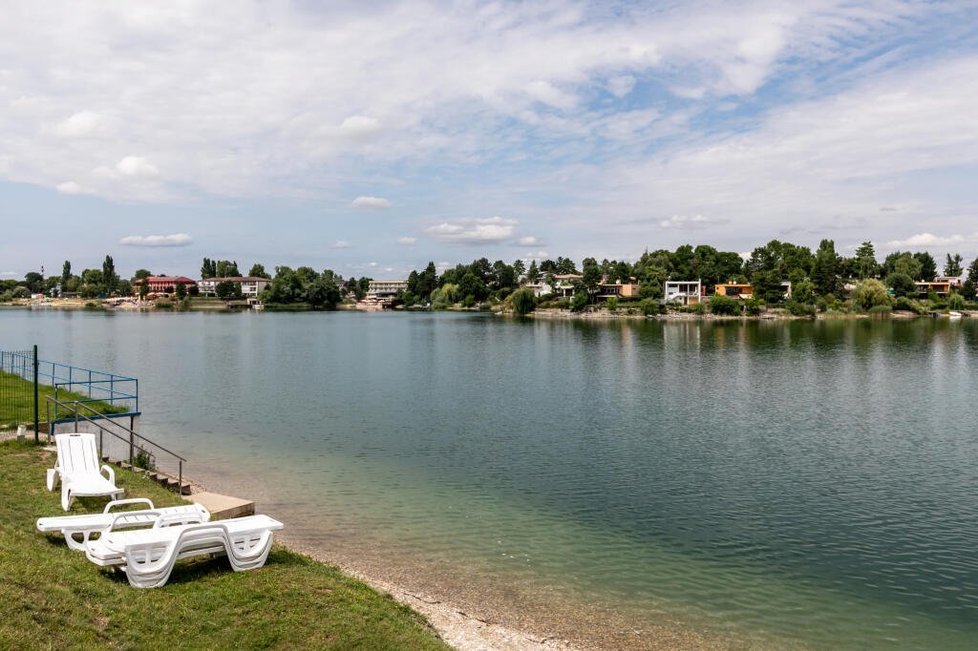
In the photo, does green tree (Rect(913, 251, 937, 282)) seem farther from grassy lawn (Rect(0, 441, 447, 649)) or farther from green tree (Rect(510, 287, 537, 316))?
grassy lawn (Rect(0, 441, 447, 649))

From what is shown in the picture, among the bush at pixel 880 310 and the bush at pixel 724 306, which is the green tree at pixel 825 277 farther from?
the bush at pixel 724 306

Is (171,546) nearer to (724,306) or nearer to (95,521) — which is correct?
(95,521)

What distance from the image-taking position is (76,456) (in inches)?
599

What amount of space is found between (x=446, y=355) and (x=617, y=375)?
73.9 ft

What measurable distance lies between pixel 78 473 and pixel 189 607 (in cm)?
748

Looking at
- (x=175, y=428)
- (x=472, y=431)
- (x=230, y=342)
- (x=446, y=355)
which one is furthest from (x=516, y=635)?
(x=230, y=342)

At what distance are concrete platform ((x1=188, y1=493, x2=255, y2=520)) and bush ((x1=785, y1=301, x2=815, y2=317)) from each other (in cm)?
15696

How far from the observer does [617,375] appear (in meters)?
50.9

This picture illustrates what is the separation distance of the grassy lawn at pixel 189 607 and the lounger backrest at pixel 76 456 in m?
2.74

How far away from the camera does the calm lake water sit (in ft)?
45.4

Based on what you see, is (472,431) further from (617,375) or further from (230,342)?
(230,342)

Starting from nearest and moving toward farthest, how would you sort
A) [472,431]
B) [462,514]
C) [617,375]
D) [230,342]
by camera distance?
[462,514], [472,431], [617,375], [230,342]

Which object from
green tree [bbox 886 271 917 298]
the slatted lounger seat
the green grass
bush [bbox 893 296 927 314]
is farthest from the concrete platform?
green tree [bbox 886 271 917 298]

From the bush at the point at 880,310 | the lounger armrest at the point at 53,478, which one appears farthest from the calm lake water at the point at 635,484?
the bush at the point at 880,310
